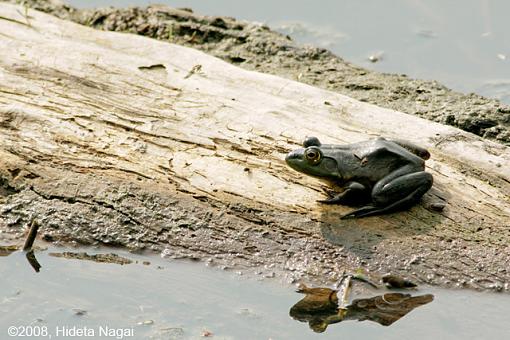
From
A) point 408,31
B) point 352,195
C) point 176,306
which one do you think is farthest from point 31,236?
point 408,31

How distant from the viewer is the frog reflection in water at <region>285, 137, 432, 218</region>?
588 cm

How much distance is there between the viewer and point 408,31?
1015 cm

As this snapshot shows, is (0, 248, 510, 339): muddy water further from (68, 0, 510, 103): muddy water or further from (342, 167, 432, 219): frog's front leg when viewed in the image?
(68, 0, 510, 103): muddy water

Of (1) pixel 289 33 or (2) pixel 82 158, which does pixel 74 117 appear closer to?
(2) pixel 82 158

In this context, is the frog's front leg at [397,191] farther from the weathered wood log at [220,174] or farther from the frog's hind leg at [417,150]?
the frog's hind leg at [417,150]

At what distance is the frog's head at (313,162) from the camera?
19.5 ft

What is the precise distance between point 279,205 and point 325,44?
4230mm

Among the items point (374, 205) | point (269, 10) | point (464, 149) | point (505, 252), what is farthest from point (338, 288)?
point (269, 10)

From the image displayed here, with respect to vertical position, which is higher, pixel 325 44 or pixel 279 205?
pixel 325 44

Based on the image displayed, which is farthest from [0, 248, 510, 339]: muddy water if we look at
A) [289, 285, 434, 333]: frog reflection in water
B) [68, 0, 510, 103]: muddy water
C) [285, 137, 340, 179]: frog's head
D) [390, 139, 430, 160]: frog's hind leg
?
[68, 0, 510, 103]: muddy water

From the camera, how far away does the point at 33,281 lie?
233 inches

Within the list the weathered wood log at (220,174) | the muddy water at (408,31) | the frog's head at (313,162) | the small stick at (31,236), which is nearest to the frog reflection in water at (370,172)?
the frog's head at (313,162)

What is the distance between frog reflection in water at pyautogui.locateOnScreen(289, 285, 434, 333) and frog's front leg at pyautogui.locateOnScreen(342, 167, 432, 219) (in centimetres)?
55

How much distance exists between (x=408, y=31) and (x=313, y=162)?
4.63 m
